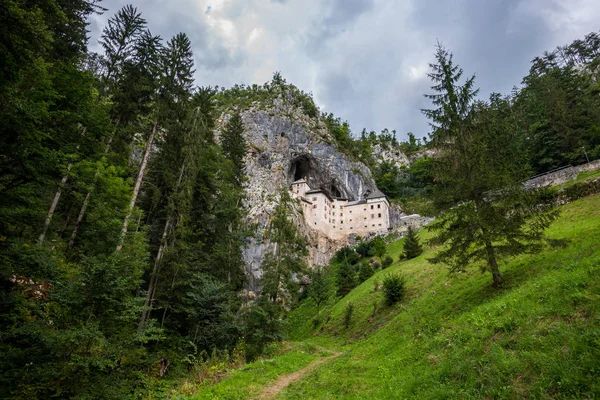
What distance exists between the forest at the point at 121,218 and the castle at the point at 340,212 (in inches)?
1415

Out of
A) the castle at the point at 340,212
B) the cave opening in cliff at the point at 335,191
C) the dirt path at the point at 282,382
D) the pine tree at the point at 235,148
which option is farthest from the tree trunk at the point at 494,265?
the cave opening in cliff at the point at 335,191

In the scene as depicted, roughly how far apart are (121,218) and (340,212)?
56.7 metres

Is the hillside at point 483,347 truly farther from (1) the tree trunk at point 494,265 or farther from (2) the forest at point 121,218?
(2) the forest at point 121,218

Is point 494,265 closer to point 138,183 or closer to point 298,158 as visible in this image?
point 138,183

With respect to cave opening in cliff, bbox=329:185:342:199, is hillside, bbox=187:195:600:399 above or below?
below

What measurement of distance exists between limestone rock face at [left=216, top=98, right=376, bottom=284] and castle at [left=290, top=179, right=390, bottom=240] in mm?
2628

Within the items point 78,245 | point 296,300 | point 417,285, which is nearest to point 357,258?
point 296,300

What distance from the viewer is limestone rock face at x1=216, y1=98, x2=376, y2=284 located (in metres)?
62.9

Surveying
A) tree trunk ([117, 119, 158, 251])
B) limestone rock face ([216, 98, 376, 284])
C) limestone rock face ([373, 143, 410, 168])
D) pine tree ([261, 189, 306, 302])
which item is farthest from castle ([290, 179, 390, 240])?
limestone rock face ([373, 143, 410, 168])

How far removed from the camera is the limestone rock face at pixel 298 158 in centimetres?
6291

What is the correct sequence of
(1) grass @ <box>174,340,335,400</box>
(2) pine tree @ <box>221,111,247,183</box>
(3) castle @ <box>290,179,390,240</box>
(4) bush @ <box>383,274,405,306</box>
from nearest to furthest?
(1) grass @ <box>174,340,335,400</box>
(4) bush @ <box>383,274,405,306</box>
(2) pine tree @ <box>221,111,247,183</box>
(3) castle @ <box>290,179,390,240</box>

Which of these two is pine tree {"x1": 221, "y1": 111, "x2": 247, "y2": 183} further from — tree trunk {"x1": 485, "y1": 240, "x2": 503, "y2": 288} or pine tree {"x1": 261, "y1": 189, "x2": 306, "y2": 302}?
tree trunk {"x1": 485, "y1": 240, "x2": 503, "y2": 288}

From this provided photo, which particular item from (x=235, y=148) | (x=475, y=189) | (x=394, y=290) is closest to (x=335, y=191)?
(x=235, y=148)

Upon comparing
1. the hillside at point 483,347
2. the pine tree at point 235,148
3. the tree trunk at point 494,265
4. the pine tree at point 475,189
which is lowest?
the hillside at point 483,347
